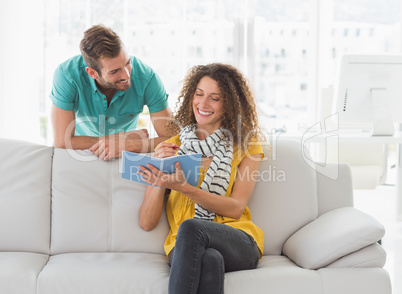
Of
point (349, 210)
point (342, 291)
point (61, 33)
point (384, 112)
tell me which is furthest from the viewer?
point (61, 33)

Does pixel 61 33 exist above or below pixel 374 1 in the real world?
below

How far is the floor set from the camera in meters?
2.93

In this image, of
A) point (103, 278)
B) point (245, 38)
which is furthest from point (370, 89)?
point (103, 278)

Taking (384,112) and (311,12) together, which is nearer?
(384,112)

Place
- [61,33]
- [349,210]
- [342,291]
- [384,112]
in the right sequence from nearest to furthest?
[342,291]
[349,210]
[384,112]
[61,33]

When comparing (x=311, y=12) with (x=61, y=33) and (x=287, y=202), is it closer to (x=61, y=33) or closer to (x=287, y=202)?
(x=61, y=33)

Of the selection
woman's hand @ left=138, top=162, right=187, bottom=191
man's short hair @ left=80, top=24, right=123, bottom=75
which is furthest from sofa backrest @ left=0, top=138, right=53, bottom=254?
woman's hand @ left=138, top=162, right=187, bottom=191

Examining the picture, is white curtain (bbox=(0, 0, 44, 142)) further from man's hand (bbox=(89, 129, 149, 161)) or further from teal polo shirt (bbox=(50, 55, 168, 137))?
man's hand (bbox=(89, 129, 149, 161))

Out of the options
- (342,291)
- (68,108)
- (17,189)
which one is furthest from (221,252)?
(68,108)

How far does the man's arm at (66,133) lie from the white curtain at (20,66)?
2406 mm

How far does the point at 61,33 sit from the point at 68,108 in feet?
9.06

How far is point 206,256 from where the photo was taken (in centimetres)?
179

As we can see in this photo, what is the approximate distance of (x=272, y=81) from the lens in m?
5.22

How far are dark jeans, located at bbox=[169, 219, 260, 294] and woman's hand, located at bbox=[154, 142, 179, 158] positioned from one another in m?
0.37
